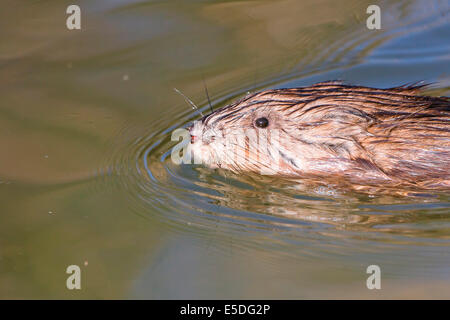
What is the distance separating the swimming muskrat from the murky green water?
20cm

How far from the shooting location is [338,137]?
4.37 m

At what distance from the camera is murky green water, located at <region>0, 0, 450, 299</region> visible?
3.87 m

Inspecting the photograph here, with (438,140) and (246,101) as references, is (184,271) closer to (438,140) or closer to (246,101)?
(246,101)

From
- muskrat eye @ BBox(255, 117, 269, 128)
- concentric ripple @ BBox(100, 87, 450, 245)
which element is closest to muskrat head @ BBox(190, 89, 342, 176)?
muskrat eye @ BBox(255, 117, 269, 128)

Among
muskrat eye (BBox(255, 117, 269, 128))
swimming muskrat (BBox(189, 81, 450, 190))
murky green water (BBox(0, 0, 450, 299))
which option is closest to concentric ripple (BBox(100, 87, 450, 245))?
murky green water (BBox(0, 0, 450, 299))

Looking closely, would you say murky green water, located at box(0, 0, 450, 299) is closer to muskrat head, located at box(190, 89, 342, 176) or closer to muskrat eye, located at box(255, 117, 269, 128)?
muskrat head, located at box(190, 89, 342, 176)

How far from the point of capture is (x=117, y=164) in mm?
4945

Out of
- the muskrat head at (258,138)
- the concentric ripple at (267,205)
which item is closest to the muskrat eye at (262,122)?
the muskrat head at (258,138)

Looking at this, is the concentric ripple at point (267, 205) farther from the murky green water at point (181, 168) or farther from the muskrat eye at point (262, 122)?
the muskrat eye at point (262, 122)

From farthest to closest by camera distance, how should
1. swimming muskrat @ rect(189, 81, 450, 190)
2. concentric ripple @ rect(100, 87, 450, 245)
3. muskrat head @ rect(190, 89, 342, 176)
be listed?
1. muskrat head @ rect(190, 89, 342, 176)
2. swimming muskrat @ rect(189, 81, 450, 190)
3. concentric ripple @ rect(100, 87, 450, 245)

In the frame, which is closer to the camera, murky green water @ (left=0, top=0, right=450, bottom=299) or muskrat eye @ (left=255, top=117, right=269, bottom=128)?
murky green water @ (left=0, top=0, right=450, bottom=299)

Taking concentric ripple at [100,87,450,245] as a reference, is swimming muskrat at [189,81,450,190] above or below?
above

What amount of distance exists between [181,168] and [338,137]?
120 cm

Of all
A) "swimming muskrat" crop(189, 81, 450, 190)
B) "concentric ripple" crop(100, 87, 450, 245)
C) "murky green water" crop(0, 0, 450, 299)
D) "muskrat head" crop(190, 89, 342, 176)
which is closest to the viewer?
"murky green water" crop(0, 0, 450, 299)
